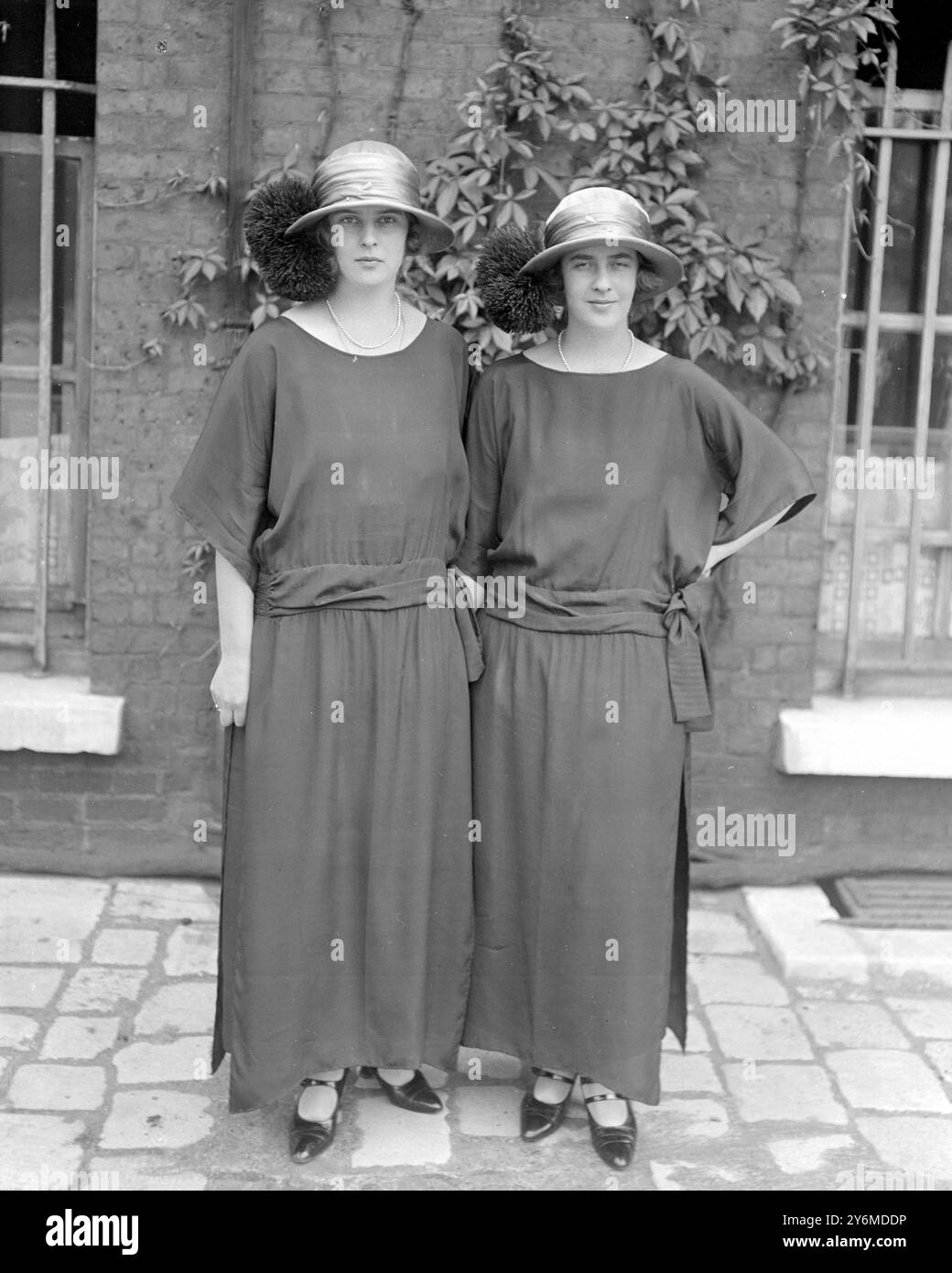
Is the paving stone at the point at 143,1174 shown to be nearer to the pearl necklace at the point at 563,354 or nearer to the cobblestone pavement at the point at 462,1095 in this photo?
the cobblestone pavement at the point at 462,1095

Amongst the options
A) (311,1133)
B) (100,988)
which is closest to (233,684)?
(311,1133)

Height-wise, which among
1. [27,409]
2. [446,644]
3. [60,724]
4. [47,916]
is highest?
[27,409]

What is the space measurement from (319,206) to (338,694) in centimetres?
104

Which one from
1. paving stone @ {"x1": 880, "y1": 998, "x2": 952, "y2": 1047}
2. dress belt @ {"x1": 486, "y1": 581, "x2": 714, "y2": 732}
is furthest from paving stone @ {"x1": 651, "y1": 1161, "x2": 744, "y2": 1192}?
dress belt @ {"x1": 486, "y1": 581, "x2": 714, "y2": 732}

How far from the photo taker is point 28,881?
4.73 meters

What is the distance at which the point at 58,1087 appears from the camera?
11.2 ft

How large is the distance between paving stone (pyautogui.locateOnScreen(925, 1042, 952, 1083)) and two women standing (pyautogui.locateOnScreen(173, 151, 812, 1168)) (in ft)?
2.99

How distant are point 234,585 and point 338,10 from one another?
7.66 ft

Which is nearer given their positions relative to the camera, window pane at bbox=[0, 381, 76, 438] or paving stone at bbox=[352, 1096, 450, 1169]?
paving stone at bbox=[352, 1096, 450, 1169]

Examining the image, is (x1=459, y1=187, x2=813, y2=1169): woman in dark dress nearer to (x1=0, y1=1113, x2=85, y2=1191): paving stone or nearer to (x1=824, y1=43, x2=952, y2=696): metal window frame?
(x1=0, y1=1113, x2=85, y2=1191): paving stone

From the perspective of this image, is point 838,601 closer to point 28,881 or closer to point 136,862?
point 136,862

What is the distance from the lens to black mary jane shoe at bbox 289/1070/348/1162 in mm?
3131

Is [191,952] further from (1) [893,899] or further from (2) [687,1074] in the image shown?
(1) [893,899]

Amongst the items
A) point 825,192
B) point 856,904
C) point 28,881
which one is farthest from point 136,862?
point 825,192
